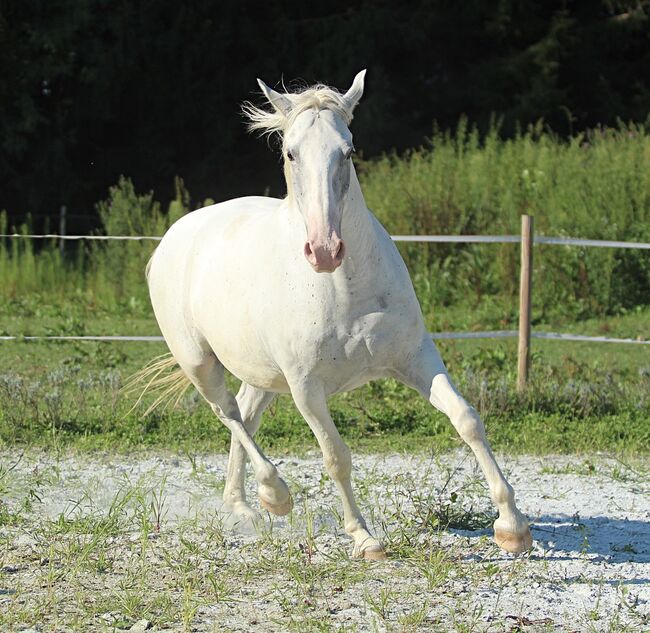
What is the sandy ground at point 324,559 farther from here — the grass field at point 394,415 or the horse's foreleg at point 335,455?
the grass field at point 394,415

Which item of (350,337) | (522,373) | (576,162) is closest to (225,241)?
(350,337)

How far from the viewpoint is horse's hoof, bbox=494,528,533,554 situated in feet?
15.7

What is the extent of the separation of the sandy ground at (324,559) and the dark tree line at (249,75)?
1761cm

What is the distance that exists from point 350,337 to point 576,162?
Answer: 1011 centimetres

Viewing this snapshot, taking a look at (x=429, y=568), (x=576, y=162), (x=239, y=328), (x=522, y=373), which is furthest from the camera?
(x=576, y=162)

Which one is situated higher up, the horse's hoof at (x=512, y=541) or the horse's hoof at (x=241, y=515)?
the horse's hoof at (x=512, y=541)

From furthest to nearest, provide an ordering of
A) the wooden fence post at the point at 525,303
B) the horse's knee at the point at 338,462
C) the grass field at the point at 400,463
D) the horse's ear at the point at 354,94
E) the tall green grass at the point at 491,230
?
the tall green grass at the point at 491,230, the wooden fence post at the point at 525,303, the horse's knee at the point at 338,462, the horse's ear at the point at 354,94, the grass field at the point at 400,463

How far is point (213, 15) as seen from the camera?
2600cm

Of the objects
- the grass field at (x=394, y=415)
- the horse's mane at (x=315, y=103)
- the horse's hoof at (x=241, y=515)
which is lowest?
the grass field at (x=394, y=415)

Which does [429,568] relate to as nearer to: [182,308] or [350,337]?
[350,337]

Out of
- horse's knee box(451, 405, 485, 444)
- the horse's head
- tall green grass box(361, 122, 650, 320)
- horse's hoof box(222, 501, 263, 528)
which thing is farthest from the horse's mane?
tall green grass box(361, 122, 650, 320)

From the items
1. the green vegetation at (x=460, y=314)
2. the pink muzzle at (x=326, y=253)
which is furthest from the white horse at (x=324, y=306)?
the green vegetation at (x=460, y=314)

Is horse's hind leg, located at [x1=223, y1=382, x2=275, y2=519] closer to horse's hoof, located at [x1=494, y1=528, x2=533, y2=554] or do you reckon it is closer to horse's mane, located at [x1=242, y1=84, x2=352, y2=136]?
horse's hoof, located at [x1=494, y1=528, x2=533, y2=554]

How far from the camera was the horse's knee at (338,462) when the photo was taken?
201 inches
